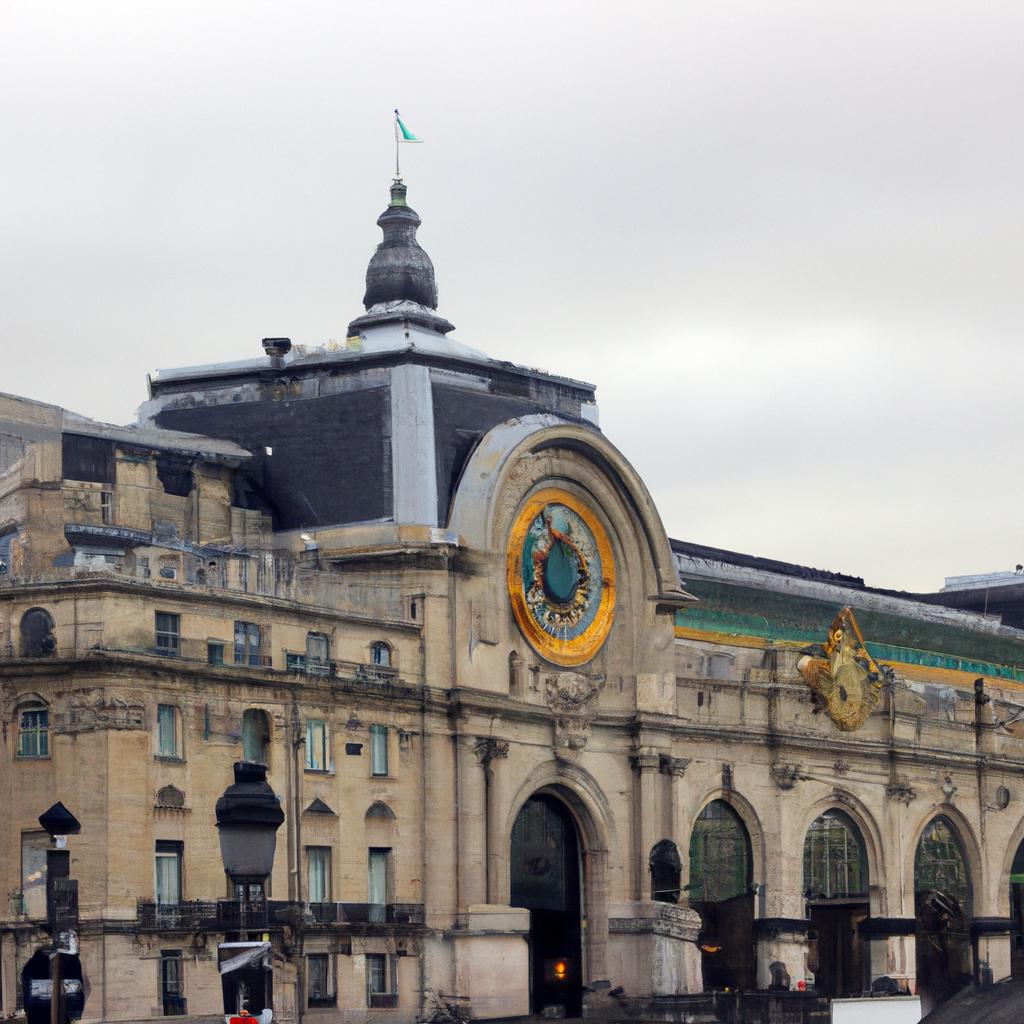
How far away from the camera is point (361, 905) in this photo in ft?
252

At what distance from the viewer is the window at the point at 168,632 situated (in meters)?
Answer: 71.7

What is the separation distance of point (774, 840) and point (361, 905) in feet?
76.4

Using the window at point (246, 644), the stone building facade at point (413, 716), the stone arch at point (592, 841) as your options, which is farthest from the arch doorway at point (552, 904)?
the window at point (246, 644)

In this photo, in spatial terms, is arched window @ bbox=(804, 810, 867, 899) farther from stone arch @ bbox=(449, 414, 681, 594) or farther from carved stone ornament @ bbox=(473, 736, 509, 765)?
carved stone ornament @ bbox=(473, 736, 509, 765)

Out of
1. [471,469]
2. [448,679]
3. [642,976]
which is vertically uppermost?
[471,469]

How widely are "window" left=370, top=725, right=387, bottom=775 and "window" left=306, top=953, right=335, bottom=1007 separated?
19.8 feet

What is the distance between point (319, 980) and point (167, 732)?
30.3 feet

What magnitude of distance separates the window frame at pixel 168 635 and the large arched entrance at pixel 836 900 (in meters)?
34.1

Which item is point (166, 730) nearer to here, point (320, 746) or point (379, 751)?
point (320, 746)

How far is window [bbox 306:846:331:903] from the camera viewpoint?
247 feet

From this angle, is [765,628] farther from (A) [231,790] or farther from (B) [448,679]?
(A) [231,790]

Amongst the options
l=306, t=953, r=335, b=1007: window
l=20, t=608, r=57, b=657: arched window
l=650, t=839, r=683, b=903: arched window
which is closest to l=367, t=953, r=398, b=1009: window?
l=306, t=953, r=335, b=1007: window

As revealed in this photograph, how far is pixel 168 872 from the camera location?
70.8 metres

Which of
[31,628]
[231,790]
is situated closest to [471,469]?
[31,628]
